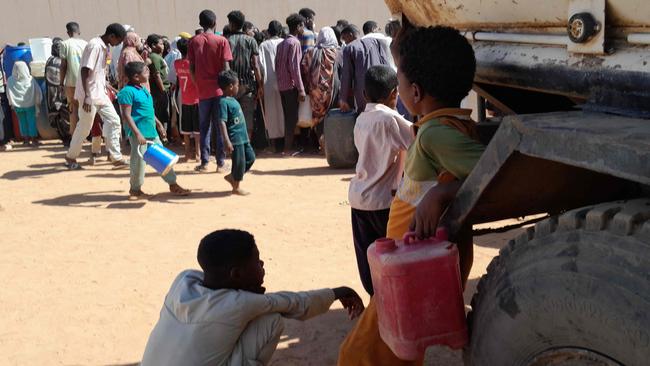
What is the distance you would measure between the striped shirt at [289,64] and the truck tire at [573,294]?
337 inches

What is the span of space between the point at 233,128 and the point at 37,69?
22.3 feet

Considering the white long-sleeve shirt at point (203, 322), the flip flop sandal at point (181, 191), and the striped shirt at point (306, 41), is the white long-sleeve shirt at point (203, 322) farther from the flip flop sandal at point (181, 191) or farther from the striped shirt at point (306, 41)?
the striped shirt at point (306, 41)

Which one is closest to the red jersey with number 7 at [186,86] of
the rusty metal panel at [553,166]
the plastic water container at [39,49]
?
the plastic water container at [39,49]

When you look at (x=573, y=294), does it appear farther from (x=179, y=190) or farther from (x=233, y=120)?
(x=179, y=190)

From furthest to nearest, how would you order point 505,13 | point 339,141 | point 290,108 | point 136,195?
point 290,108
point 339,141
point 136,195
point 505,13

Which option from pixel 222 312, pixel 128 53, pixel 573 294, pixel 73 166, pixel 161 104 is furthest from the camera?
pixel 161 104

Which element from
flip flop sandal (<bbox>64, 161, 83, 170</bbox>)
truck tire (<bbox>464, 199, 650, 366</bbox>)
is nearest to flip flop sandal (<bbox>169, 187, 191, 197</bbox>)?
flip flop sandal (<bbox>64, 161, 83, 170</bbox>)

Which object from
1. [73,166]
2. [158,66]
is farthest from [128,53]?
[158,66]

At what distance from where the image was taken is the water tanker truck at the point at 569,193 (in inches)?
65.2

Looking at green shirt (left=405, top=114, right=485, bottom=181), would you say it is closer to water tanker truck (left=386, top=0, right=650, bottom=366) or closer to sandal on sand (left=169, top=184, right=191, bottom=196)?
water tanker truck (left=386, top=0, right=650, bottom=366)

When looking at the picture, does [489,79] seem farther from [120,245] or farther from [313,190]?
[313,190]

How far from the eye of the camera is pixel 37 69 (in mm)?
12945

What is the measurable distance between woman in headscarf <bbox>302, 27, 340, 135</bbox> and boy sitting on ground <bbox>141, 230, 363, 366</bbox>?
767 centimetres

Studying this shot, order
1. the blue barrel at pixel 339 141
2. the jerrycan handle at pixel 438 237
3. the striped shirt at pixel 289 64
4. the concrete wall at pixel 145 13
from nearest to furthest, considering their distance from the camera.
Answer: the jerrycan handle at pixel 438 237, the blue barrel at pixel 339 141, the striped shirt at pixel 289 64, the concrete wall at pixel 145 13
